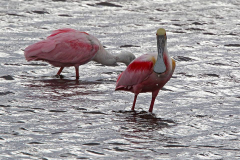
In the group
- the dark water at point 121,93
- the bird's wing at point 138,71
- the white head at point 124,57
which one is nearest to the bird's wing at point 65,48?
the dark water at point 121,93

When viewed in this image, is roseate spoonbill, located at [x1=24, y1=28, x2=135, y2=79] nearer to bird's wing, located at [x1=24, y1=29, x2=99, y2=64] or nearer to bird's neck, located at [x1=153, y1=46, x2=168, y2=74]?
bird's wing, located at [x1=24, y1=29, x2=99, y2=64]

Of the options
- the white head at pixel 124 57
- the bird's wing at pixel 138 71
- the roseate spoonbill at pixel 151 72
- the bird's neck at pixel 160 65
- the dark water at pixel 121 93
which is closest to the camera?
the dark water at pixel 121 93

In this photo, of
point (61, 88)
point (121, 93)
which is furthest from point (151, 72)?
point (61, 88)

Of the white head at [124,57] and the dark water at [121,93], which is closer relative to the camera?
the dark water at [121,93]

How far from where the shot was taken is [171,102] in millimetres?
9430

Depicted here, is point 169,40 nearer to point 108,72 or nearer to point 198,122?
point 108,72

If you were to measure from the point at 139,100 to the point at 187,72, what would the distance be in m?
1.86

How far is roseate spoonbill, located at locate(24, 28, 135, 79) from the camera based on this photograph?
10.7 metres

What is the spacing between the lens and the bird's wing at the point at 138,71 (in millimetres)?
8633

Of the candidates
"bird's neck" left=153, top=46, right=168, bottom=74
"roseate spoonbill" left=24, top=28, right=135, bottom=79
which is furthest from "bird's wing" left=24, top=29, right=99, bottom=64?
"bird's neck" left=153, top=46, right=168, bottom=74

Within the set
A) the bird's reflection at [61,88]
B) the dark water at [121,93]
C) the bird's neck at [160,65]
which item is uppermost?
the bird's neck at [160,65]

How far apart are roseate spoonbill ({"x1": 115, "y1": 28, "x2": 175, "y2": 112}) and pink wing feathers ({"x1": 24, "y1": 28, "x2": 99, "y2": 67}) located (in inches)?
77.8

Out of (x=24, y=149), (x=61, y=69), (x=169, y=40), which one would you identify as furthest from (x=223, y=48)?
(x=24, y=149)

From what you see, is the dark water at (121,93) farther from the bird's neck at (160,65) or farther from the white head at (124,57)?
the bird's neck at (160,65)
